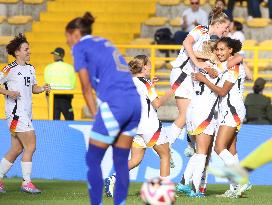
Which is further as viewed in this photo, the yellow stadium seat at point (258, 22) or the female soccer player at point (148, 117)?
the yellow stadium seat at point (258, 22)

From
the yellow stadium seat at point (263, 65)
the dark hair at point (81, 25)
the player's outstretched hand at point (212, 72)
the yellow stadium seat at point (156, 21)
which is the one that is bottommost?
the yellow stadium seat at point (263, 65)

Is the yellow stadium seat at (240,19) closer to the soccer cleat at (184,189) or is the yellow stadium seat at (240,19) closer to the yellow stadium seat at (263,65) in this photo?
the yellow stadium seat at (263,65)

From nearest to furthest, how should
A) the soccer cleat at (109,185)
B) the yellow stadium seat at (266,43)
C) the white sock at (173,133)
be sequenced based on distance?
the soccer cleat at (109,185) → the white sock at (173,133) → the yellow stadium seat at (266,43)

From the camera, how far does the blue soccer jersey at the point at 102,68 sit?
1146 centimetres

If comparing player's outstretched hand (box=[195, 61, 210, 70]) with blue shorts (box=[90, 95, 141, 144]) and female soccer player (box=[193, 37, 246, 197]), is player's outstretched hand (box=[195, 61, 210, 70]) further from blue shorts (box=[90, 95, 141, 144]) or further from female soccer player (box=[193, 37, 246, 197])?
blue shorts (box=[90, 95, 141, 144])

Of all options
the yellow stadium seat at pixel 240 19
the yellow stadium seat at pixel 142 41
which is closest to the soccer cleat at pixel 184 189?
the yellow stadium seat at pixel 142 41

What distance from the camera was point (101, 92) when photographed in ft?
37.8

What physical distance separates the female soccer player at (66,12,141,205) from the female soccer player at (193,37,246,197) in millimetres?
3348

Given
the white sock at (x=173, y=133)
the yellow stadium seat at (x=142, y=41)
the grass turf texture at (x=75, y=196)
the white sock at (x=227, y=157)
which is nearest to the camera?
the grass turf texture at (x=75, y=196)

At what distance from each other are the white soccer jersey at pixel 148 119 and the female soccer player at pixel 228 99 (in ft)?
2.25

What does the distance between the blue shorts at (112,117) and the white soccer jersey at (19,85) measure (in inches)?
165

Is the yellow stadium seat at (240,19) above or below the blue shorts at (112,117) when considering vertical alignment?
below

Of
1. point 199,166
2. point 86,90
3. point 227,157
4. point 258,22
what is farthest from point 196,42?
point 258,22

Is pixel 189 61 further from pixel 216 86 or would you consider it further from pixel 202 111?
pixel 202 111
